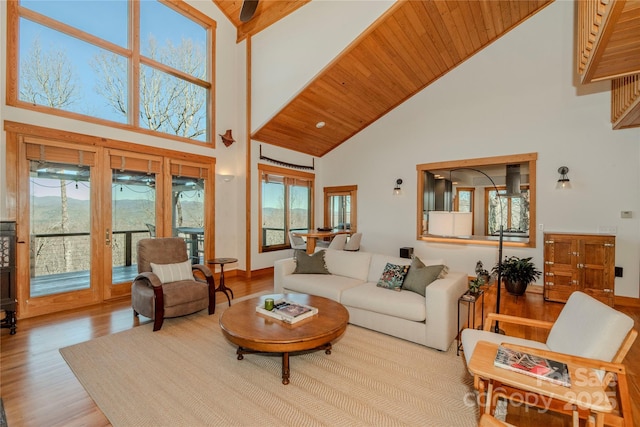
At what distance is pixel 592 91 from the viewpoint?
A: 4.57m

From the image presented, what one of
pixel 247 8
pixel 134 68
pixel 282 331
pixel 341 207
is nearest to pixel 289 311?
pixel 282 331

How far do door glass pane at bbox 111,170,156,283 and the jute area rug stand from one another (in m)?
1.84

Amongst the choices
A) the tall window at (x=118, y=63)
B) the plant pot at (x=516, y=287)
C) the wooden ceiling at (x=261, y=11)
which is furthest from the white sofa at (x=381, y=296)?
the wooden ceiling at (x=261, y=11)

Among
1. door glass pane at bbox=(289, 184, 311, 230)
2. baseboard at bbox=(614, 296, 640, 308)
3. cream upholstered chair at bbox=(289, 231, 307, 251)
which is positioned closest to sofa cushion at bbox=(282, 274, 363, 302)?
cream upholstered chair at bbox=(289, 231, 307, 251)

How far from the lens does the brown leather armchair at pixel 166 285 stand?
337 cm

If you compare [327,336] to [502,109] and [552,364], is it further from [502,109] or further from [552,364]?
[502,109]

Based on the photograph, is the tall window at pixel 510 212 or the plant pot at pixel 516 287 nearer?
the plant pot at pixel 516 287

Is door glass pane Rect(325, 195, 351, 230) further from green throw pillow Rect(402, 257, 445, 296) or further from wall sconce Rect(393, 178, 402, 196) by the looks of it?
green throw pillow Rect(402, 257, 445, 296)

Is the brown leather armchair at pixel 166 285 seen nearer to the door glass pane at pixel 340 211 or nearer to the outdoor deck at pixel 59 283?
the outdoor deck at pixel 59 283

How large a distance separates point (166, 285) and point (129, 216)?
1.85 m

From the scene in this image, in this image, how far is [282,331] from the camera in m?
2.42

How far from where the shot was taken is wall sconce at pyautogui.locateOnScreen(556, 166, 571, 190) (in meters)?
4.79

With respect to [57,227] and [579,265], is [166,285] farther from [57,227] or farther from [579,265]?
[579,265]

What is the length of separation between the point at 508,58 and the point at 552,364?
5.56 m
